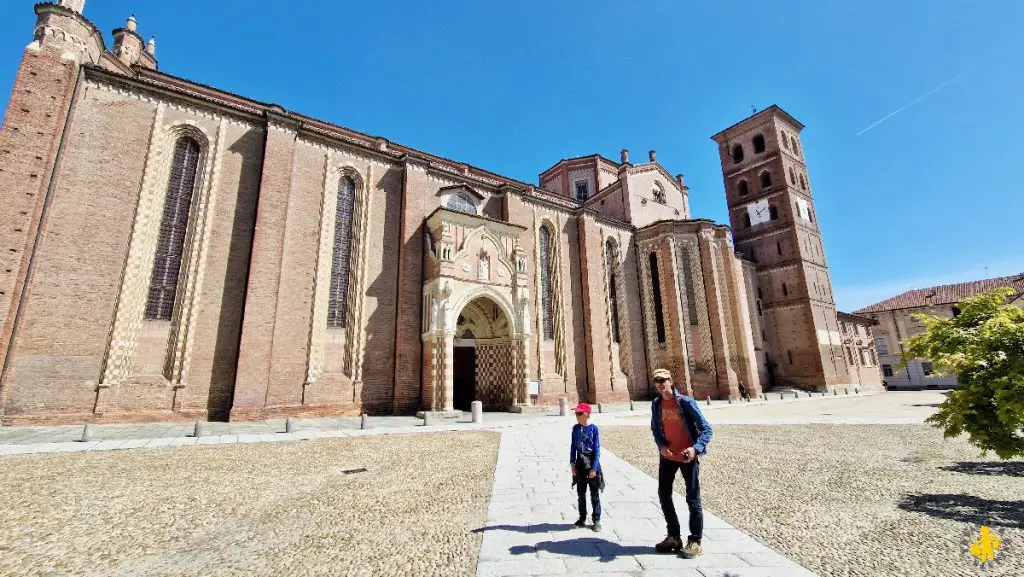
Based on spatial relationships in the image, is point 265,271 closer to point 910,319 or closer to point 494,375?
point 494,375

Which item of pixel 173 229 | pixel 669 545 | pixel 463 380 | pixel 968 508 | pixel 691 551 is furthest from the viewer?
pixel 463 380

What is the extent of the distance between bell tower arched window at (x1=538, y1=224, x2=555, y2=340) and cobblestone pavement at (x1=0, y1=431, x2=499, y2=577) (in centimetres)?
1560

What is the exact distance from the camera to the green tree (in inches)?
206

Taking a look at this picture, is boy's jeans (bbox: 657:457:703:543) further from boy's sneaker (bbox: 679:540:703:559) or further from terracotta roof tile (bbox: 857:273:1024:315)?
terracotta roof tile (bbox: 857:273:1024:315)

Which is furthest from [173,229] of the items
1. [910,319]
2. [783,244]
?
Result: [910,319]

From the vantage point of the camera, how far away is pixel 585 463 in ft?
15.7

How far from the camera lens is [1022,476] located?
6887 millimetres

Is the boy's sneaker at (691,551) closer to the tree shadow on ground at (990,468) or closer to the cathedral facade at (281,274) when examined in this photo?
the tree shadow on ground at (990,468)

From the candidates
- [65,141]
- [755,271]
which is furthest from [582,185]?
[65,141]

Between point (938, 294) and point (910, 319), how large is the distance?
5744mm

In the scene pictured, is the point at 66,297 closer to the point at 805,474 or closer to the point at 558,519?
the point at 558,519

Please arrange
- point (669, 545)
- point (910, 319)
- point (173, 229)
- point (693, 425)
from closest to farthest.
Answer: point (669, 545)
point (693, 425)
point (173, 229)
point (910, 319)

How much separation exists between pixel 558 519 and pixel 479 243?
16942 millimetres

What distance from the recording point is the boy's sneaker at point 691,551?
3.93 metres
